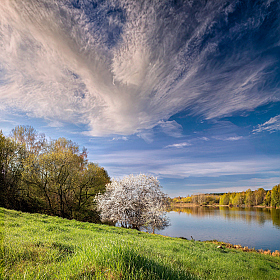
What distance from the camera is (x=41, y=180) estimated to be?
2716 cm

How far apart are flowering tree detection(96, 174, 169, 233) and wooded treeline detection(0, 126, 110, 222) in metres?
6.36

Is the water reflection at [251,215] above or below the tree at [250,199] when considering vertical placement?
below

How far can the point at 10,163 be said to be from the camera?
2783 cm

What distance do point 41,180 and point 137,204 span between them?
1588 centimetres

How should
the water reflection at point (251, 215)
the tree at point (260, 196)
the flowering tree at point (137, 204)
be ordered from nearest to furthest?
the flowering tree at point (137, 204)
the water reflection at point (251, 215)
the tree at point (260, 196)

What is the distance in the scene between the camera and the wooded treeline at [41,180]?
26.8 m

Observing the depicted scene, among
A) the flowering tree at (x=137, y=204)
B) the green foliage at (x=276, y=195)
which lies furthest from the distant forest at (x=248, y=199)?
the flowering tree at (x=137, y=204)

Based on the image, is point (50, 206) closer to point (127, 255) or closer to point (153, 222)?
point (153, 222)

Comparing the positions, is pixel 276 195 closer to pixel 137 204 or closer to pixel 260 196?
pixel 260 196

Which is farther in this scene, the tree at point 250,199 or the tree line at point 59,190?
the tree at point 250,199

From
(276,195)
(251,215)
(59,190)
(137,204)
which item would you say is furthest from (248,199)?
(59,190)

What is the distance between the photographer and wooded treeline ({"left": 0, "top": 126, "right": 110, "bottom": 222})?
2675cm

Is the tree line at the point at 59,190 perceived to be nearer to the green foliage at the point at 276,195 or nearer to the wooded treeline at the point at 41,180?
the wooded treeline at the point at 41,180

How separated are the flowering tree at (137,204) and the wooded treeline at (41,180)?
6364 mm
